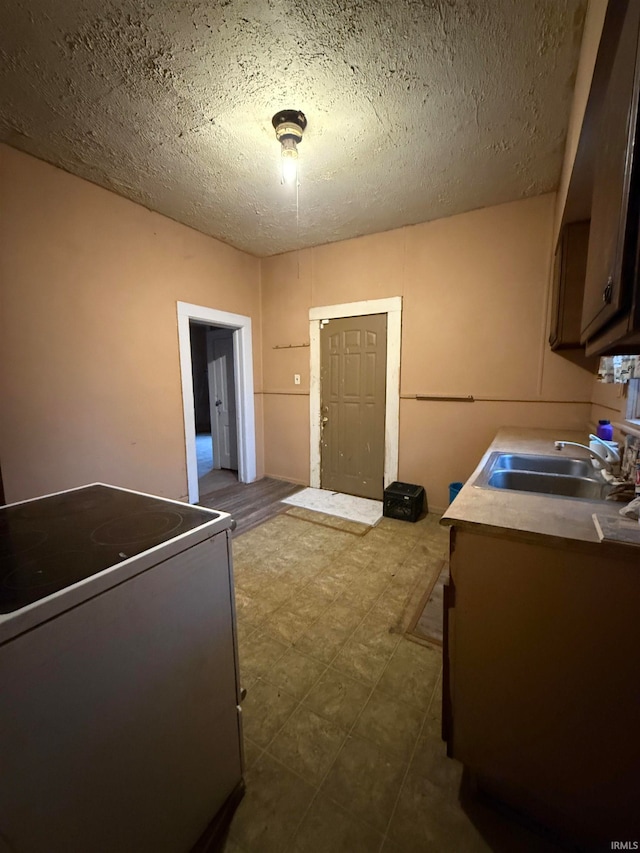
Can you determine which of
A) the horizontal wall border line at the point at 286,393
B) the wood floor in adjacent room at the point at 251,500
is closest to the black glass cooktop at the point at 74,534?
the wood floor in adjacent room at the point at 251,500

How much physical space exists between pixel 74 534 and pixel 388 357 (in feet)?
9.81

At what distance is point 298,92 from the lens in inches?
66.6

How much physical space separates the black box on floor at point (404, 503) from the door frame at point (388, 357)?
28 cm

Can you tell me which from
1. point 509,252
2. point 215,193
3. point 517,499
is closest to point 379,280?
point 509,252

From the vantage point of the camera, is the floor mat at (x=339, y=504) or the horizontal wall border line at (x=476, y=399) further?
the floor mat at (x=339, y=504)

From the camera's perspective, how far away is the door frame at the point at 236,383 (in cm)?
324

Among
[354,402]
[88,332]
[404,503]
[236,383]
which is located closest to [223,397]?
[236,383]

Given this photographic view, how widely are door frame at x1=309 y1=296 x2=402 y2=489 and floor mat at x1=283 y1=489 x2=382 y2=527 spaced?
13.4 inches

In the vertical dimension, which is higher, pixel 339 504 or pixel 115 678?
pixel 115 678

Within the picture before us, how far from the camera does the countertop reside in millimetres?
910

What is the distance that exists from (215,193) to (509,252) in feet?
8.08

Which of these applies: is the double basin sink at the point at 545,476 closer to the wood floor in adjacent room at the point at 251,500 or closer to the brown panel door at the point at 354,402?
the brown panel door at the point at 354,402

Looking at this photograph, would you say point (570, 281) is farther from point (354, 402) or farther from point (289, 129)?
point (354, 402)

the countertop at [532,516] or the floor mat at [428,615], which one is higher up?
the countertop at [532,516]
